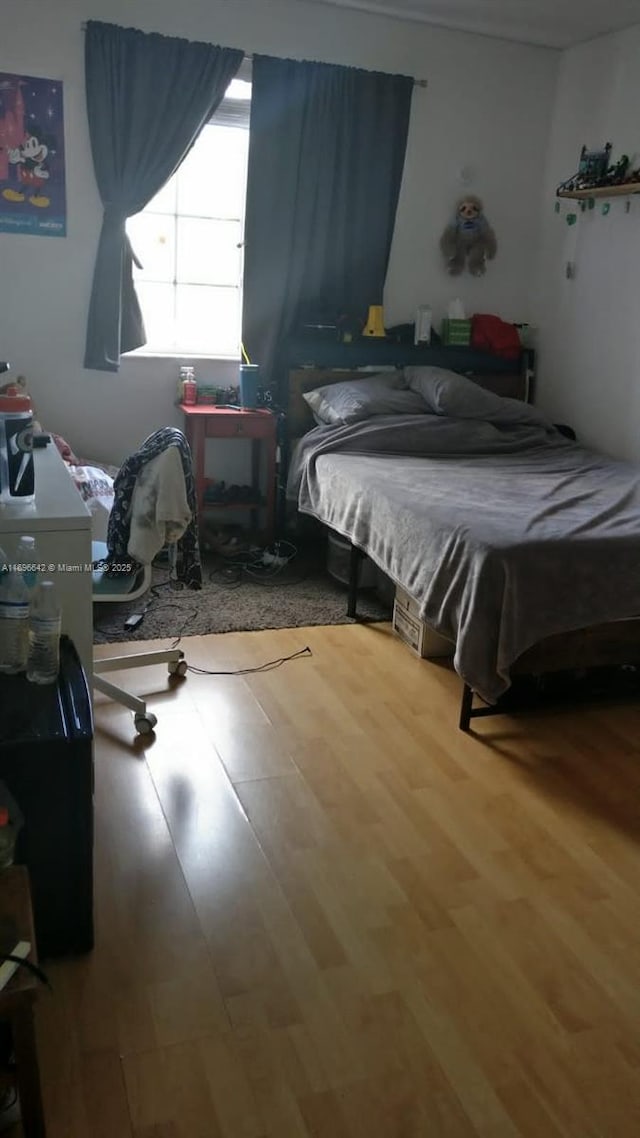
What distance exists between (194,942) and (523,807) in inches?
39.0

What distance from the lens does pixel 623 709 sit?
117 inches

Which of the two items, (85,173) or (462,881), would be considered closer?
(462,881)

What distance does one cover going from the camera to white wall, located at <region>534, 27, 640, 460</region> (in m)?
4.16

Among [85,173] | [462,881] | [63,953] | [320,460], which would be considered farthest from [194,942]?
[85,173]

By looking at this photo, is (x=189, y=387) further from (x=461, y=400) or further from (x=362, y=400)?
(x=461, y=400)

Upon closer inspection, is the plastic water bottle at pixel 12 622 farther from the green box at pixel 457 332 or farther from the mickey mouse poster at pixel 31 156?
the green box at pixel 457 332

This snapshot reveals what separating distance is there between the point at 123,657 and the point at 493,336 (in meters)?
2.87

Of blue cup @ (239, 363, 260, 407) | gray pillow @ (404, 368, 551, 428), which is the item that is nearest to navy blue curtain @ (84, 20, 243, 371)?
blue cup @ (239, 363, 260, 407)

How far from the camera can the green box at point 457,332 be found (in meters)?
4.65

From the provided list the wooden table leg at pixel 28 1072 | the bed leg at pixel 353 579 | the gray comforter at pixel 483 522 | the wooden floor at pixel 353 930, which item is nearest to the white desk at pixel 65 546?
the wooden floor at pixel 353 930

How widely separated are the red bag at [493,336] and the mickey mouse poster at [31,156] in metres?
2.15

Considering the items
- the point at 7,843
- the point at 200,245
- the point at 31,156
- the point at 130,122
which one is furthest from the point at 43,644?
the point at 200,245

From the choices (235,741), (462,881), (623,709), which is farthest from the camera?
(623,709)

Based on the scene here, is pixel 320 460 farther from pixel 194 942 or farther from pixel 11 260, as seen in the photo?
pixel 194 942
